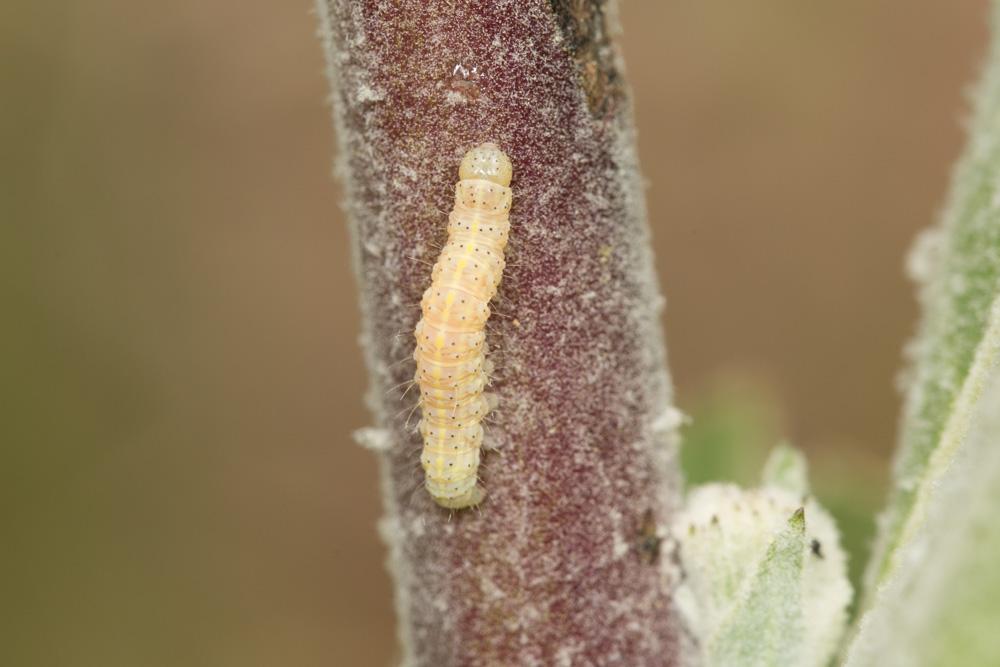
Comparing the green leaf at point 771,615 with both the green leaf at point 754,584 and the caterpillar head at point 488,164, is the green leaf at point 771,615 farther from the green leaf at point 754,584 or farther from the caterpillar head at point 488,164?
the caterpillar head at point 488,164

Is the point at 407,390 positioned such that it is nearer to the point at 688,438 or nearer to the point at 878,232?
the point at 688,438

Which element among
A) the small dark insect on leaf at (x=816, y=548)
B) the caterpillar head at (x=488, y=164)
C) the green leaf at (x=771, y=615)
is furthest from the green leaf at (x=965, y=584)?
the caterpillar head at (x=488, y=164)

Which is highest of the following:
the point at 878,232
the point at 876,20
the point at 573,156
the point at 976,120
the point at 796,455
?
the point at 876,20

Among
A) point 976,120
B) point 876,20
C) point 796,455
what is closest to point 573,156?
point 796,455

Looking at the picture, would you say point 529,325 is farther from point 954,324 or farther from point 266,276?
point 266,276

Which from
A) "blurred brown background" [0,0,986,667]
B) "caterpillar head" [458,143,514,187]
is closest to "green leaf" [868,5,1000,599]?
"caterpillar head" [458,143,514,187]

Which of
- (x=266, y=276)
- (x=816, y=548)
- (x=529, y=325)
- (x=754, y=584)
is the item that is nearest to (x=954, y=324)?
(x=816, y=548)
